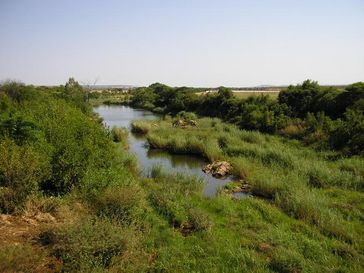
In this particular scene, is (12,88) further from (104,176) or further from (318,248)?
(318,248)

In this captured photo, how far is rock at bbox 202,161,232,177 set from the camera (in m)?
17.8

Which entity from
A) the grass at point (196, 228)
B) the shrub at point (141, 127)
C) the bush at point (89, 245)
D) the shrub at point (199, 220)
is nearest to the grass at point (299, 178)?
the grass at point (196, 228)

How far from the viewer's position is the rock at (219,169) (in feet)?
58.4

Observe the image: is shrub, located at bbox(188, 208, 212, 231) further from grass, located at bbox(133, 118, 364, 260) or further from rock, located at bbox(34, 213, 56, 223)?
rock, located at bbox(34, 213, 56, 223)

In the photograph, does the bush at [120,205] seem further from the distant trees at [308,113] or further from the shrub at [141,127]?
the shrub at [141,127]

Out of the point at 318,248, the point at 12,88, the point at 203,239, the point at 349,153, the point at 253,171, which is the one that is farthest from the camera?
the point at 12,88

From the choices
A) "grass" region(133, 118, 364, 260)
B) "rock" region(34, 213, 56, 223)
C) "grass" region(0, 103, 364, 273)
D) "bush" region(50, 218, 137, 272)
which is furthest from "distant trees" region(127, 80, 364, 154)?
"rock" region(34, 213, 56, 223)

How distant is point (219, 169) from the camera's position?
1808cm

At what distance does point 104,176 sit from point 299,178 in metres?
8.57

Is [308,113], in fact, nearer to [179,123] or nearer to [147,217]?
[179,123]

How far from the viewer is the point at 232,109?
127 feet

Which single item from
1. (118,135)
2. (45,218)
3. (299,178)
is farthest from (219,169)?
(118,135)

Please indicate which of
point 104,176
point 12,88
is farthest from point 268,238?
point 12,88

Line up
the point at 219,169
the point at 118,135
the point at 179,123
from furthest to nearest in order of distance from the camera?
the point at 179,123, the point at 118,135, the point at 219,169
